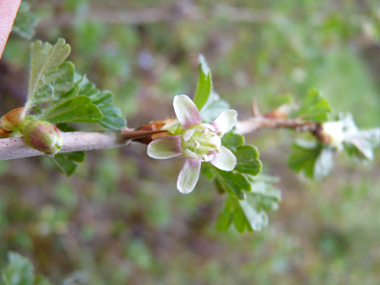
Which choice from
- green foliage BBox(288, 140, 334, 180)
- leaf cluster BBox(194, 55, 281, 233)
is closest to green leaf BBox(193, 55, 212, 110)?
leaf cluster BBox(194, 55, 281, 233)

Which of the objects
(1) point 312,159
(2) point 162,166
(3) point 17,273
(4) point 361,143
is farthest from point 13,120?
(2) point 162,166

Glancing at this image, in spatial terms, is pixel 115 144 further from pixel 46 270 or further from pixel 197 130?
pixel 46 270

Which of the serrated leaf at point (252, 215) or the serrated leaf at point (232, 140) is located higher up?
the serrated leaf at point (232, 140)

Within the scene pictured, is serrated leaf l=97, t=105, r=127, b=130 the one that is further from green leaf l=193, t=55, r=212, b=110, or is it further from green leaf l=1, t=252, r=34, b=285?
green leaf l=1, t=252, r=34, b=285

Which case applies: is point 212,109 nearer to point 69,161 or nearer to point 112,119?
point 112,119

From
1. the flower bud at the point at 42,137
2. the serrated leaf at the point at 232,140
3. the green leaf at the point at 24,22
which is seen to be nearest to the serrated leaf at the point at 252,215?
the serrated leaf at the point at 232,140

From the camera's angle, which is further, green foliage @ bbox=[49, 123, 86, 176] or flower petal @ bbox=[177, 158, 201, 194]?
green foliage @ bbox=[49, 123, 86, 176]

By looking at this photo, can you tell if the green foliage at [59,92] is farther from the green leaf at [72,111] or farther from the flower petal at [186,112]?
the flower petal at [186,112]
